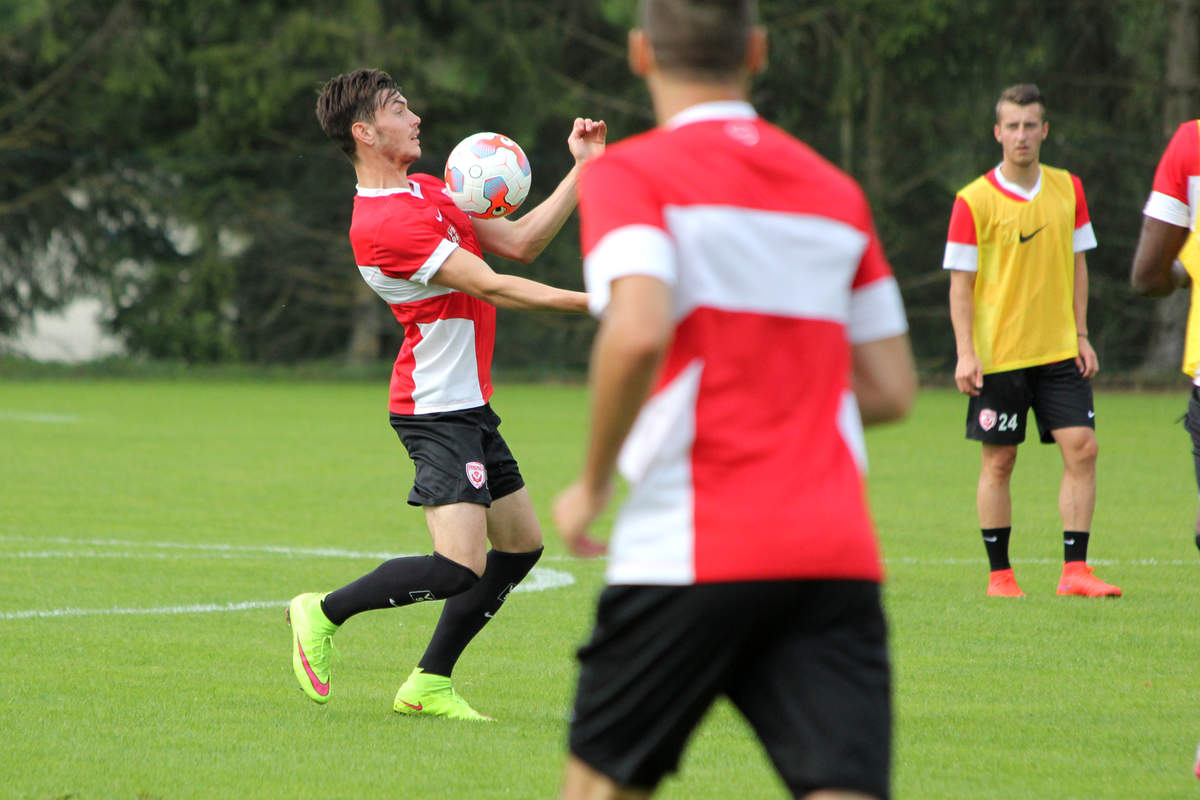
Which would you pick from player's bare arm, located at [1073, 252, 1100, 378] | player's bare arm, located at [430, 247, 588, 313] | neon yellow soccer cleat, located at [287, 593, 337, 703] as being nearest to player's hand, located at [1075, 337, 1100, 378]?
player's bare arm, located at [1073, 252, 1100, 378]

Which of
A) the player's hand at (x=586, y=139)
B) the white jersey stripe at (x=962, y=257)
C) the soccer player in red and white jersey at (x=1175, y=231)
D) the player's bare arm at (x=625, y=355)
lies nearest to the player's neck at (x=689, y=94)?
the player's bare arm at (x=625, y=355)

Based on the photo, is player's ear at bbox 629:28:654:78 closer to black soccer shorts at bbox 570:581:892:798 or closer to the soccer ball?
black soccer shorts at bbox 570:581:892:798

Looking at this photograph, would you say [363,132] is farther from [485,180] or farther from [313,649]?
[313,649]

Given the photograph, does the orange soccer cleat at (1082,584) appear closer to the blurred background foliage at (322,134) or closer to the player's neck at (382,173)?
the player's neck at (382,173)

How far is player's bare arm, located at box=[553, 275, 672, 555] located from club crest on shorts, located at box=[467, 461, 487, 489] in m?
2.78

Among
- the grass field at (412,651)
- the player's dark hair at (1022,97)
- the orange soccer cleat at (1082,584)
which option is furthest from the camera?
the player's dark hair at (1022,97)

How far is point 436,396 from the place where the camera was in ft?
17.7

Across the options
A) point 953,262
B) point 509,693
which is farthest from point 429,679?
point 953,262

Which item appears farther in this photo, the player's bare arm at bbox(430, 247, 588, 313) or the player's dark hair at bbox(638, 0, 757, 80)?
the player's bare arm at bbox(430, 247, 588, 313)

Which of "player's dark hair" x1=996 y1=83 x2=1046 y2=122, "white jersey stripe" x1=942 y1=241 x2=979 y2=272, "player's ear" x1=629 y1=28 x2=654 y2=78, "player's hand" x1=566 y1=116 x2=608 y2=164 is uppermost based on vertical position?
"player's dark hair" x1=996 y1=83 x2=1046 y2=122

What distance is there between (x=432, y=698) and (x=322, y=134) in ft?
68.9

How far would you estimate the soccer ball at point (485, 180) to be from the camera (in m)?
5.79

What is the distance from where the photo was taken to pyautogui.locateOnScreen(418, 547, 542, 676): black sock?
18.0ft

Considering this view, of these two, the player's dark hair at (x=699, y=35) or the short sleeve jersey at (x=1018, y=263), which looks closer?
the player's dark hair at (x=699, y=35)
